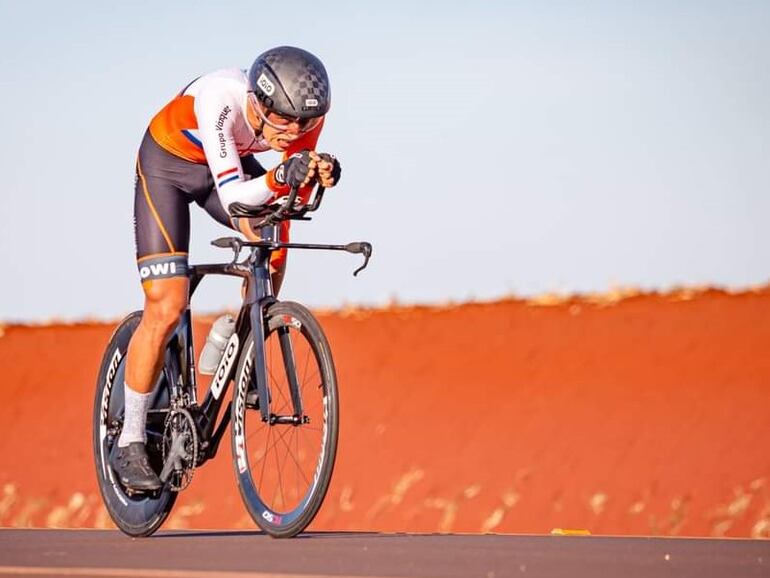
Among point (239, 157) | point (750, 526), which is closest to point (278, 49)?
point (239, 157)

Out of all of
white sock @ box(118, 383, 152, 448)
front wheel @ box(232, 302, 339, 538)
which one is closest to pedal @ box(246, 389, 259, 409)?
front wheel @ box(232, 302, 339, 538)

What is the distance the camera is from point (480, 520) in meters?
25.9

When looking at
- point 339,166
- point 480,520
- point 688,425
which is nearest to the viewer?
point 339,166

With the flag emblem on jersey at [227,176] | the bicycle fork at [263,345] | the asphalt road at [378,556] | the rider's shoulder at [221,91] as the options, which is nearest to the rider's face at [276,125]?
the rider's shoulder at [221,91]

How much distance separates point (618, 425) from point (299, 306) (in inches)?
770

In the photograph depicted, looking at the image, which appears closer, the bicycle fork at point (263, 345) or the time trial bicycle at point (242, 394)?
the time trial bicycle at point (242, 394)

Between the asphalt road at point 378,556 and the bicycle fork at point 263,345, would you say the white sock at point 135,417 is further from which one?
the bicycle fork at point 263,345

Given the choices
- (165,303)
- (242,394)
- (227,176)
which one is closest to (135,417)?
(165,303)

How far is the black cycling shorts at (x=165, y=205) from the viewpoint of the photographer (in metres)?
9.68

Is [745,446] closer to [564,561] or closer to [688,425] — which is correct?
[688,425]

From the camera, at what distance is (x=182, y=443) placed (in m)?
9.59

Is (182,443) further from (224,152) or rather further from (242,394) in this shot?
(224,152)

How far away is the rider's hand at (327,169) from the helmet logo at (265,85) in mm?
544

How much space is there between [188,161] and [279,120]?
737 millimetres
